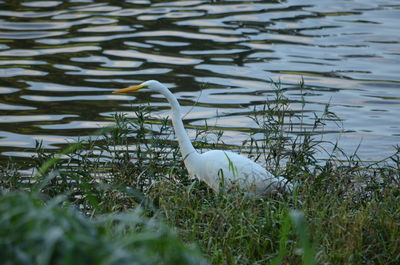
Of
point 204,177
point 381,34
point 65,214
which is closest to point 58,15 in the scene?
point 381,34

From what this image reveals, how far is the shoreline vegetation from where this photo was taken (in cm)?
276

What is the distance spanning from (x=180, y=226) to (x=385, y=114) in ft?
15.5

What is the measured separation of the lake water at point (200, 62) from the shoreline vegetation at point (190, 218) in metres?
2.00

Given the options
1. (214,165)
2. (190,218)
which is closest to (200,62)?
(214,165)

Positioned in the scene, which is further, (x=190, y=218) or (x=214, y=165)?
(x=214, y=165)

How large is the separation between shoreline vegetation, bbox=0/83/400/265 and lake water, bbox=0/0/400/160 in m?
A: 2.00

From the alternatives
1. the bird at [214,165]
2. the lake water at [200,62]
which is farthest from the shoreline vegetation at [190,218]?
the lake water at [200,62]

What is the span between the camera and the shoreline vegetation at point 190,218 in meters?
2.76

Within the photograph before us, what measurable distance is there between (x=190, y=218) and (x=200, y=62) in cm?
590

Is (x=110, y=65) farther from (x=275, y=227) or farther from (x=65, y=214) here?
(x=65, y=214)

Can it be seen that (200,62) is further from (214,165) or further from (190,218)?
(190,218)

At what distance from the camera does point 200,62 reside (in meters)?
10.5

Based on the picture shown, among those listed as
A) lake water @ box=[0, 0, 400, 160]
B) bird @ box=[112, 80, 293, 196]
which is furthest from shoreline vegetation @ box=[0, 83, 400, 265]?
lake water @ box=[0, 0, 400, 160]

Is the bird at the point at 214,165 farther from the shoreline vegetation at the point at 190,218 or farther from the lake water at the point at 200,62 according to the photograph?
the lake water at the point at 200,62
